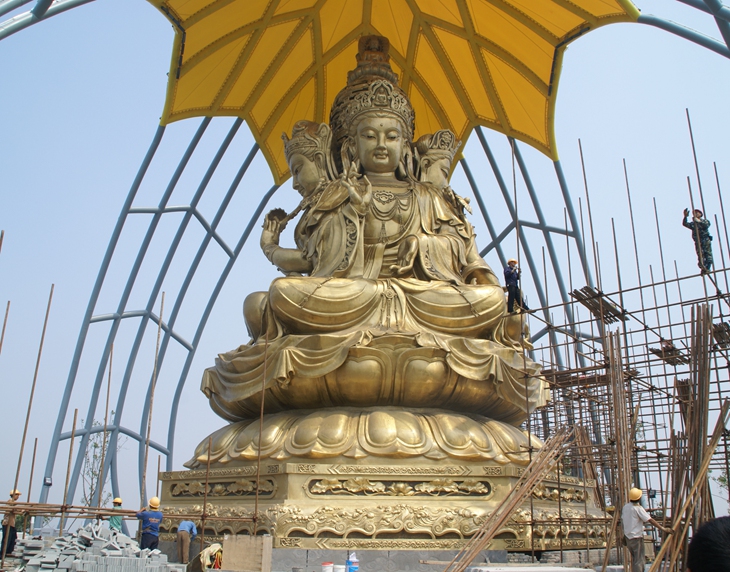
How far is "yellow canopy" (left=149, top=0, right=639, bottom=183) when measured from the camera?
37.7ft

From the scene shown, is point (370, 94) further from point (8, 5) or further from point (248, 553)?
point (248, 553)

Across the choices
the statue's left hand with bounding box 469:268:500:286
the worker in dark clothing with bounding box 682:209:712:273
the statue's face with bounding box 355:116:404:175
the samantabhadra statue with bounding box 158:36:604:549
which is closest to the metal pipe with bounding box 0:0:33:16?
the samantabhadra statue with bounding box 158:36:604:549

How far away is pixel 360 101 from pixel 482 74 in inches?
113

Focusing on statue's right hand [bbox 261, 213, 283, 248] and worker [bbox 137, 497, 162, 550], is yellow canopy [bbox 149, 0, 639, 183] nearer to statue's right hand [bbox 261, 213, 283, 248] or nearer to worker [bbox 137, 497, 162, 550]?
statue's right hand [bbox 261, 213, 283, 248]

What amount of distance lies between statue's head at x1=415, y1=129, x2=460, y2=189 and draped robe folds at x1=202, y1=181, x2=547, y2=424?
1.40m

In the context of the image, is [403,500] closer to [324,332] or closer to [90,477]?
[324,332]

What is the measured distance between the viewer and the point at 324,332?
30.1ft

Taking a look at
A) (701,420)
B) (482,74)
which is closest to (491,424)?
(701,420)

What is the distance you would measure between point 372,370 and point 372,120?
4292 mm

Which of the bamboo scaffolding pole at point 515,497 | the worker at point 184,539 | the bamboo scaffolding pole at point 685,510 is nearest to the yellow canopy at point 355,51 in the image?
the bamboo scaffolding pole at point 515,497

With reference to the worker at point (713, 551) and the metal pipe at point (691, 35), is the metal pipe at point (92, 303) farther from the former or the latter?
the worker at point (713, 551)

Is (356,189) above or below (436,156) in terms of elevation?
below

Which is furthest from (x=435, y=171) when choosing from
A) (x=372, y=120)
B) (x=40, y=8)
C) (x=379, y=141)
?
(x=40, y=8)

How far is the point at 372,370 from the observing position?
852 centimetres
